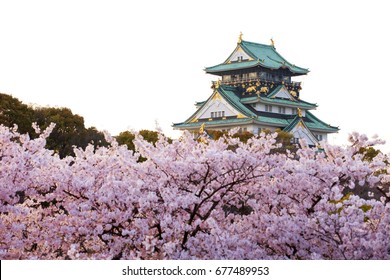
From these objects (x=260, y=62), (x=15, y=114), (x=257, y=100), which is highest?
(x=260, y=62)

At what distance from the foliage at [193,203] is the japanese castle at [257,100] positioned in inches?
2155

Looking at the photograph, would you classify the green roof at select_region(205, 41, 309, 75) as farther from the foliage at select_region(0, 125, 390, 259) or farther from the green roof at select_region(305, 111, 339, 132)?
the foliage at select_region(0, 125, 390, 259)

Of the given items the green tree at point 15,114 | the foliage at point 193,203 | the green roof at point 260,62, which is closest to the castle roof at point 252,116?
the green roof at point 260,62

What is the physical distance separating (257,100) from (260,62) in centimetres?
400

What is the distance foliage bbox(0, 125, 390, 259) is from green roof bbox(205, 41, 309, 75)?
197 ft

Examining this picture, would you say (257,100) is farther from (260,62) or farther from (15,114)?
(15,114)

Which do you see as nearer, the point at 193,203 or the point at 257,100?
the point at 193,203

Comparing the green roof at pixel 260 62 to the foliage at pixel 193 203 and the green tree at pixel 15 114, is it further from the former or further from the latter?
the foliage at pixel 193 203

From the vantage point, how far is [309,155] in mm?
12477

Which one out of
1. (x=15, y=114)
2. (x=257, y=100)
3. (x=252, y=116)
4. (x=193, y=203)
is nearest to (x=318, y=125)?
(x=257, y=100)

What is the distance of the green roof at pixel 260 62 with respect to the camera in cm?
7308

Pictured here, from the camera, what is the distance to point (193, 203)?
11398 mm

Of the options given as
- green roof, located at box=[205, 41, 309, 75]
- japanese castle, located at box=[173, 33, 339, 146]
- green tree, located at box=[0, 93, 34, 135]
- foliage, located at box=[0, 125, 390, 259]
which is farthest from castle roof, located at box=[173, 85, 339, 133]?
foliage, located at box=[0, 125, 390, 259]

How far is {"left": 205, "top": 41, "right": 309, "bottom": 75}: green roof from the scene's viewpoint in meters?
73.1
